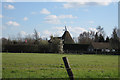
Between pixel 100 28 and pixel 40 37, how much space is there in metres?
29.1

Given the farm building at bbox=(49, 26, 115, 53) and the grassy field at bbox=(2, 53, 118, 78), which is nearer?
the grassy field at bbox=(2, 53, 118, 78)

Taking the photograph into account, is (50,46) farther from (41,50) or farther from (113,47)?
(113,47)

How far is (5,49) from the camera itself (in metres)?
65.3

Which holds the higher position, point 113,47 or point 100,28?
point 100,28

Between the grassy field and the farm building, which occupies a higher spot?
the farm building

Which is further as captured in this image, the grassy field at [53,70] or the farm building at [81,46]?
the farm building at [81,46]

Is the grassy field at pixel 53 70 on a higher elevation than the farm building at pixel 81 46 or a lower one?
lower

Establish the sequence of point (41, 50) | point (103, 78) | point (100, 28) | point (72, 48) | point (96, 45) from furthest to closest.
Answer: point (100, 28), point (96, 45), point (72, 48), point (41, 50), point (103, 78)

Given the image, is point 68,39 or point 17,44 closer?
point 17,44

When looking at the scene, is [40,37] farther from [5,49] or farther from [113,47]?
[113,47]

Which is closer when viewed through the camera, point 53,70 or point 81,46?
point 53,70

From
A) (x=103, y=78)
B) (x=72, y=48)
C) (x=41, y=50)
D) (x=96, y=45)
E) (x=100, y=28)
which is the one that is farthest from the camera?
(x=100, y=28)

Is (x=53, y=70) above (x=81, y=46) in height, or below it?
below

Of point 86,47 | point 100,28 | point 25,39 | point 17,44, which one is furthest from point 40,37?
point 100,28
